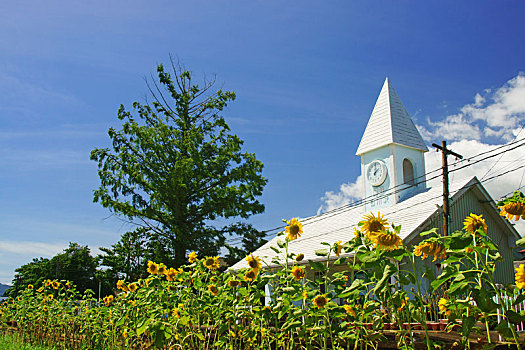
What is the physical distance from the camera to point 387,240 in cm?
196

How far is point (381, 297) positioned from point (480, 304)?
422 mm

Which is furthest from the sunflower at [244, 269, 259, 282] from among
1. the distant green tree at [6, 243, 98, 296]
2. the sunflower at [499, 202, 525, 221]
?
the distant green tree at [6, 243, 98, 296]

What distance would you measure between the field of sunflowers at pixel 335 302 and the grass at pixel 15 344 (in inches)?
60.7

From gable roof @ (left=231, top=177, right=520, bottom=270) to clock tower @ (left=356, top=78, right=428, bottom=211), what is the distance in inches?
23.4

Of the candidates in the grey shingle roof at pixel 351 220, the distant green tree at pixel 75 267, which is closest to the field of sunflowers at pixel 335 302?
the grey shingle roof at pixel 351 220

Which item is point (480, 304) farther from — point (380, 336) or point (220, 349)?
point (220, 349)

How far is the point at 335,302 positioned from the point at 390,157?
1282cm

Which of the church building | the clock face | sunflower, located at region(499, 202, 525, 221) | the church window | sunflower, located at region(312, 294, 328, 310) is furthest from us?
the church window

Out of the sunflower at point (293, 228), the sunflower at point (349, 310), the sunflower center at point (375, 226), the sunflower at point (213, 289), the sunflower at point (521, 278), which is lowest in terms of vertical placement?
the sunflower at point (349, 310)

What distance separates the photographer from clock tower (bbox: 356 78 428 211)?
15.1 meters

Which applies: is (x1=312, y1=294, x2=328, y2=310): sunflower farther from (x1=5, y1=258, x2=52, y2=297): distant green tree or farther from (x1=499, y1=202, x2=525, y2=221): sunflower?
(x1=5, y1=258, x2=52, y2=297): distant green tree

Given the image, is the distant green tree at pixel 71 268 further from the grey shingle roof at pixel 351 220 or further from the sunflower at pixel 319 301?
the sunflower at pixel 319 301

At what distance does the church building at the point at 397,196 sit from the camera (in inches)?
511

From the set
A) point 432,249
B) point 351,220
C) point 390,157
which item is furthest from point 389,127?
point 432,249
